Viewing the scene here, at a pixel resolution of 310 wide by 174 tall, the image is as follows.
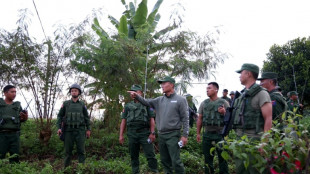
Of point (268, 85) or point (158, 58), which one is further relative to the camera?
point (158, 58)

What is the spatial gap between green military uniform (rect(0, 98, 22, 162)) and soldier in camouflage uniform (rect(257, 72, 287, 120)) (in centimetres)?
503

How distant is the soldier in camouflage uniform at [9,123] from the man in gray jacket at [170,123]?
3.07 metres

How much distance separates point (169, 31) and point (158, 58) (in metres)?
0.82

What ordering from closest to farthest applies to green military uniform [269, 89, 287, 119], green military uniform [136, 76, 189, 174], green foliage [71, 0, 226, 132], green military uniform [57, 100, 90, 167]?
green military uniform [269, 89, 287, 119] < green military uniform [136, 76, 189, 174] < green military uniform [57, 100, 90, 167] < green foliage [71, 0, 226, 132]

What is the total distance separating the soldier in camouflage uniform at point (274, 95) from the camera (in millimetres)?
4523

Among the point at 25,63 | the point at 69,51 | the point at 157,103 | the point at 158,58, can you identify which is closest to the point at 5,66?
the point at 25,63

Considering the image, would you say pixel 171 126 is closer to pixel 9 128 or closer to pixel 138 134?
pixel 138 134

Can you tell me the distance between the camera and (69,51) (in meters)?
8.55

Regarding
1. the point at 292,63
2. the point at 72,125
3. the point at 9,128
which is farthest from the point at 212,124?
the point at 292,63

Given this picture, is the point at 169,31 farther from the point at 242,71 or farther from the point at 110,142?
the point at 242,71

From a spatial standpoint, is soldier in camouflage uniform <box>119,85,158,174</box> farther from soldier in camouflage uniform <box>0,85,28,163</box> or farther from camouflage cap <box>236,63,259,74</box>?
camouflage cap <box>236,63,259,74</box>

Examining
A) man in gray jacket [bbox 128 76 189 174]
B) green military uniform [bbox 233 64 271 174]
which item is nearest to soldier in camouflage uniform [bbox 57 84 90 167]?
man in gray jacket [bbox 128 76 189 174]

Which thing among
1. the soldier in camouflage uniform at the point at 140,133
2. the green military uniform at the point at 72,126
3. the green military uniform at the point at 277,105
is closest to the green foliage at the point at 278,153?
the green military uniform at the point at 277,105

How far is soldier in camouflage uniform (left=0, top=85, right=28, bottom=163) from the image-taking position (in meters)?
6.19
